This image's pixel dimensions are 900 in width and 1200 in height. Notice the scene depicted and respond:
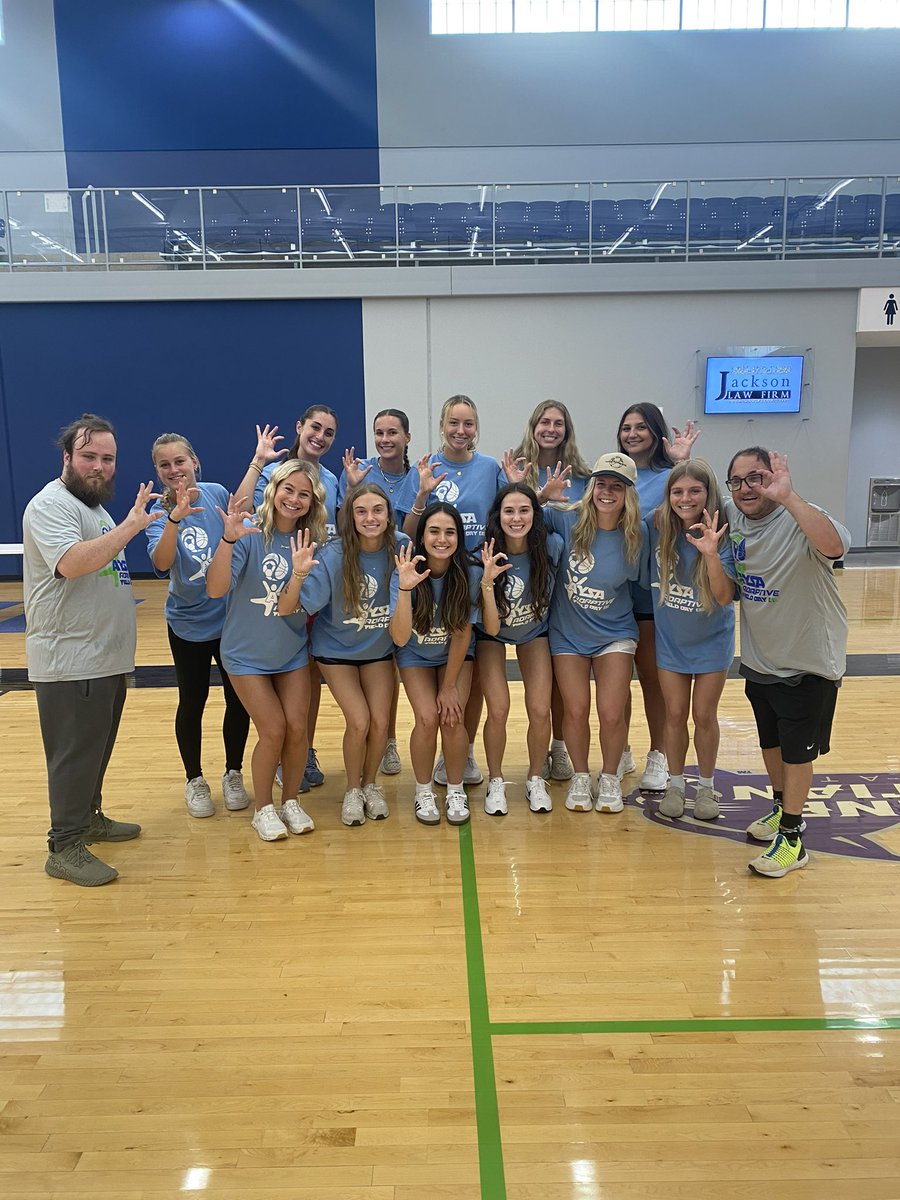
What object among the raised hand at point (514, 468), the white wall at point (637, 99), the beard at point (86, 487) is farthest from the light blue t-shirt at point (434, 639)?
the white wall at point (637, 99)

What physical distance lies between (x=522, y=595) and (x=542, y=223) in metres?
8.86

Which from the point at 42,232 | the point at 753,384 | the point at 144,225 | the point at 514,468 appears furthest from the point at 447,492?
the point at 42,232

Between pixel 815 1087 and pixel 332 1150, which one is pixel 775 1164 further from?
pixel 332 1150

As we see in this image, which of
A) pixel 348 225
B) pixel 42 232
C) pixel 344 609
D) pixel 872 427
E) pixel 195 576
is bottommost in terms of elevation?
pixel 344 609

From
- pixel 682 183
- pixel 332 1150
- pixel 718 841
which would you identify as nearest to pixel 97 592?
pixel 332 1150

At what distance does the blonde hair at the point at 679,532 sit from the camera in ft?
10.7

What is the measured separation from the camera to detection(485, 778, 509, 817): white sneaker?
3594mm

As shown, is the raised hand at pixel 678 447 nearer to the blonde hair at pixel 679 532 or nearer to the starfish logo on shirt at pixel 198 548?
the blonde hair at pixel 679 532

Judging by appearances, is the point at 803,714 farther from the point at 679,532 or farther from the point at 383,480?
the point at 383,480

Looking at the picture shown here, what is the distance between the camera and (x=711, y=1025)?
224cm

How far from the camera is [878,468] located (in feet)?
43.2

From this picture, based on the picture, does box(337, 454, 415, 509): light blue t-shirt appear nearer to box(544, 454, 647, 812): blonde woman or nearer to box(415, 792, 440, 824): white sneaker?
box(544, 454, 647, 812): blonde woman

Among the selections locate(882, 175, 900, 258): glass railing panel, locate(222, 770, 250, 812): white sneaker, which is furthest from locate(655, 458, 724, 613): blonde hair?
locate(882, 175, 900, 258): glass railing panel

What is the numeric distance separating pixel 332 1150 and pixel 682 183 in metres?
11.5
